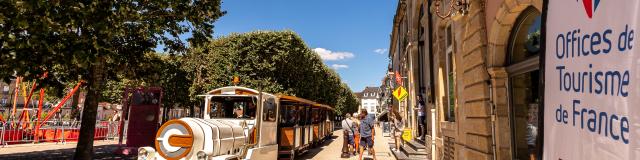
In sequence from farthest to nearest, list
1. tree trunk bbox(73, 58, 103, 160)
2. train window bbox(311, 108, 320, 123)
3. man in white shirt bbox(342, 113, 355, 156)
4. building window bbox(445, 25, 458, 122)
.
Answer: train window bbox(311, 108, 320, 123), man in white shirt bbox(342, 113, 355, 156), tree trunk bbox(73, 58, 103, 160), building window bbox(445, 25, 458, 122)

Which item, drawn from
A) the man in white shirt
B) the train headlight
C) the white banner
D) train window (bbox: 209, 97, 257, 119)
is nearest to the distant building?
the man in white shirt

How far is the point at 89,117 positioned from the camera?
12.2 meters

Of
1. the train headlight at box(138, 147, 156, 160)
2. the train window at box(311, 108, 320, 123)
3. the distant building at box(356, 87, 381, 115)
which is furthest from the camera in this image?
the distant building at box(356, 87, 381, 115)

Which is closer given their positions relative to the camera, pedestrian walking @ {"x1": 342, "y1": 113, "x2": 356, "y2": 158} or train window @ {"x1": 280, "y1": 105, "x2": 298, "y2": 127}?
train window @ {"x1": 280, "y1": 105, "x2": 298, "y2": 127}

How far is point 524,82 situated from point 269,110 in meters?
6.87

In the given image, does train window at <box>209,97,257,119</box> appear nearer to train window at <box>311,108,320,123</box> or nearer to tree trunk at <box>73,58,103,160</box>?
tree trunk at <box>73,58,103,160</box>

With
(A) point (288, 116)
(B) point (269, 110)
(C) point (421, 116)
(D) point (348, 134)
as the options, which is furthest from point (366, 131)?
(C) point (421, 116)

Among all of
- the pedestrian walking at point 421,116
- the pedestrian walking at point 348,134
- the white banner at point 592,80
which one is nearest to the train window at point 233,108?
the pedestrian walking at point 348,134

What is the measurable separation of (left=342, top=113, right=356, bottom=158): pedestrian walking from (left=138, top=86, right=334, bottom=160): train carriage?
1637mm

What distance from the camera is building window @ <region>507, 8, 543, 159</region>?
5215 millimetres

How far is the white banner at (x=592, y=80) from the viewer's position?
149 cm

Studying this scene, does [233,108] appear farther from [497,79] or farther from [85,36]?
[497,79]

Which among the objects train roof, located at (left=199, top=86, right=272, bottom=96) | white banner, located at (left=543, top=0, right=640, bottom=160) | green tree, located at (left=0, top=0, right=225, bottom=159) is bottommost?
white banner, located at (left=543, top=0, right=640, bottom=160)

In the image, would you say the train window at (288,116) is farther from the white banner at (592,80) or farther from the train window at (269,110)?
the white banner at (592,80)
